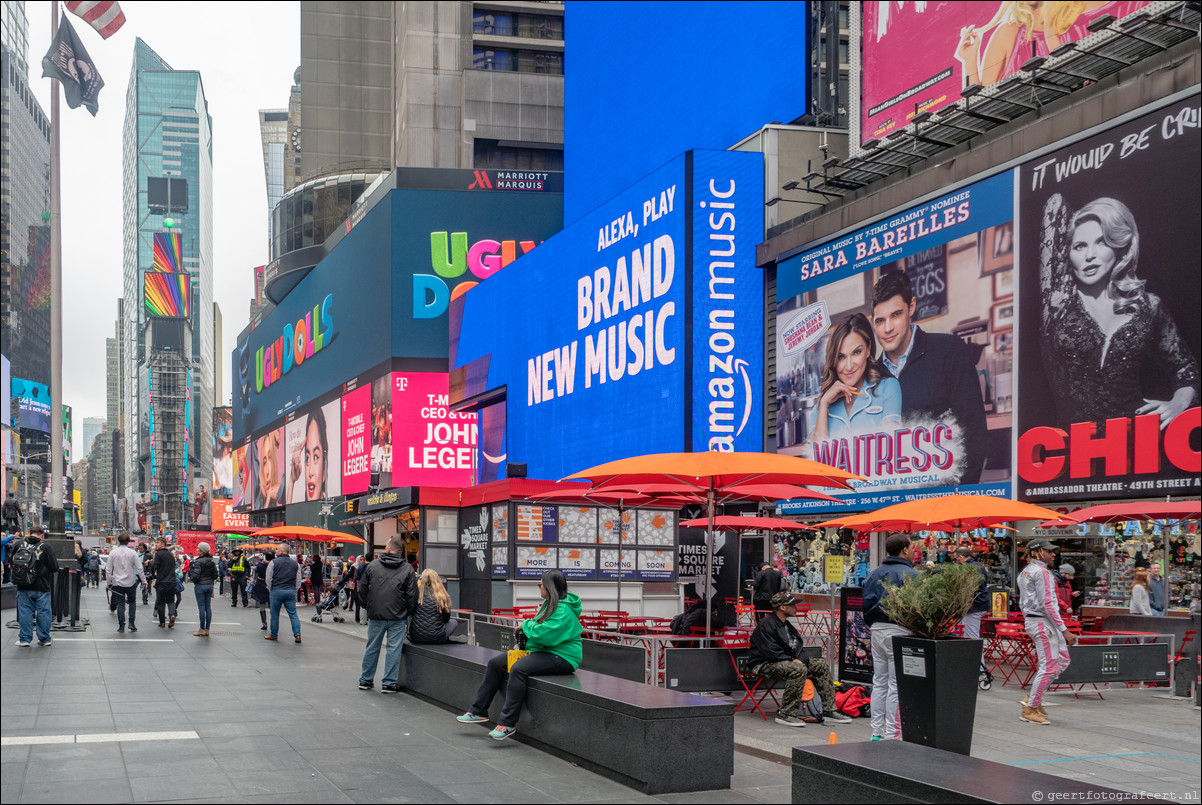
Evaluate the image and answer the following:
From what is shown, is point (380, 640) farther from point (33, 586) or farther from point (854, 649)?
point (33, 586)

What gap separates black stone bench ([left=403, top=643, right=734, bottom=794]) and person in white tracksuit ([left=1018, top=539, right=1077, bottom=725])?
16.7ft

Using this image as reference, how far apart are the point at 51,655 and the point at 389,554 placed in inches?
228

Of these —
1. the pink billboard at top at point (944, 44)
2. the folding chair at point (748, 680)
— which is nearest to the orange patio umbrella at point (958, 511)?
the folding chair at point (748, 680)

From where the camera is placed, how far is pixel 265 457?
9825 cm

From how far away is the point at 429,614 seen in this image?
12594 millimetres

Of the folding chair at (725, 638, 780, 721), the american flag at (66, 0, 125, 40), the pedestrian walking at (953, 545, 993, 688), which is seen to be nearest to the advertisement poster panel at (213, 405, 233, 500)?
the american flag at (66, 0, 125, 40)

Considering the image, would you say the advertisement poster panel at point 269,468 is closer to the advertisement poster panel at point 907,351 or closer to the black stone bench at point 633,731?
the advertisement poster panel at point 907,351

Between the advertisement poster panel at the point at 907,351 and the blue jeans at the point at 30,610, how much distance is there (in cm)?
1352

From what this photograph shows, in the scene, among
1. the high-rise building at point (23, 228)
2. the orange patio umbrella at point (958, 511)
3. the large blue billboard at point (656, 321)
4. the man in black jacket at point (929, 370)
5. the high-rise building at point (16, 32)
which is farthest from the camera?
the high-rise building at point (23, 228)

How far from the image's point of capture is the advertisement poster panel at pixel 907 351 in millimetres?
22531

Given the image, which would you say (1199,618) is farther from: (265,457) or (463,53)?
(265,457)

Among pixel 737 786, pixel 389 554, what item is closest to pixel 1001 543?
pixel 389 554

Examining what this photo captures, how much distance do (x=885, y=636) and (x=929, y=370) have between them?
15.1 m

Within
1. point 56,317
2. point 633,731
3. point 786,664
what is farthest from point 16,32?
point 633,731
